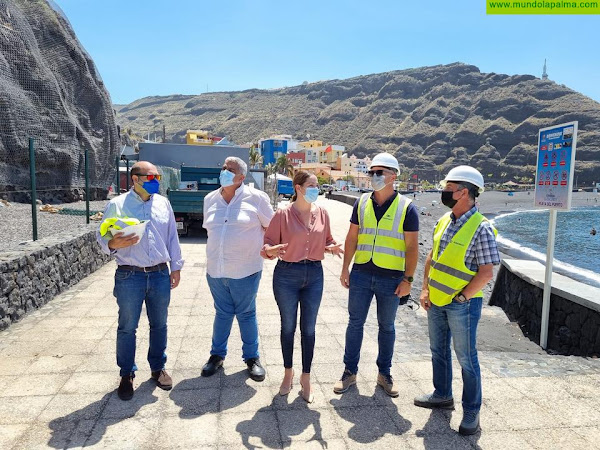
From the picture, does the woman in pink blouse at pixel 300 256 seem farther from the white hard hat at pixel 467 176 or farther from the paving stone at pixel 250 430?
the white hard hat at pixel 467 176

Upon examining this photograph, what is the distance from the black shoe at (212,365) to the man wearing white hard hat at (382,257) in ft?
3.38

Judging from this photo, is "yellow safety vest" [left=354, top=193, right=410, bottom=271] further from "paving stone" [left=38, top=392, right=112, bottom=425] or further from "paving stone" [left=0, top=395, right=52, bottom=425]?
"paving stone" [left=0, top=395, right=52, bottom=425]

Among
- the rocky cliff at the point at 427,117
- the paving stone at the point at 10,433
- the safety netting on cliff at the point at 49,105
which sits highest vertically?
the rocky cliff at the point at 427,117

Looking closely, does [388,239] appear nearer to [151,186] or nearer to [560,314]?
[151,186]

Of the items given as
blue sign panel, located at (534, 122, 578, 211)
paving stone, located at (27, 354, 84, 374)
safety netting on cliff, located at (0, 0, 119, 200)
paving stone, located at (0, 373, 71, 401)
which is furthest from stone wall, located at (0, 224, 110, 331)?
blue sign panel, located at (534, 122, 578, 211)

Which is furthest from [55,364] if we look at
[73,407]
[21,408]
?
[73,407]

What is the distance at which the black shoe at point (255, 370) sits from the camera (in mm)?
3539

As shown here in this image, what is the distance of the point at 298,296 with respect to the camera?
3.23m

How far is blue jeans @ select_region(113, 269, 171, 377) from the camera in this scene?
3186 mm

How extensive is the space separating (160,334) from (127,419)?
672 mm

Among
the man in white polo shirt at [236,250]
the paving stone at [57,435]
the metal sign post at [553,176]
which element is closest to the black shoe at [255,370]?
the man in white polo shirt at [236,250]

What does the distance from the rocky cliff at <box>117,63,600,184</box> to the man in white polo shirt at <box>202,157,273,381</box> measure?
123 meters

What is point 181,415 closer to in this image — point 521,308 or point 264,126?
point 521,308

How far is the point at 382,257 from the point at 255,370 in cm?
140
